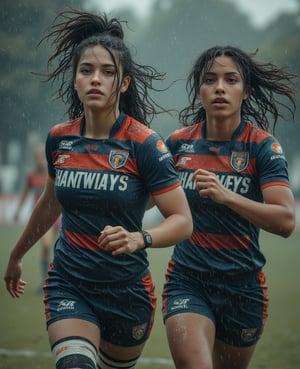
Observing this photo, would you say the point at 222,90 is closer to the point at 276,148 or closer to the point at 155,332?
the point at 276,148

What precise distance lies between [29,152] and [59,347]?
35451 millimetres

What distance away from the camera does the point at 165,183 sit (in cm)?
479

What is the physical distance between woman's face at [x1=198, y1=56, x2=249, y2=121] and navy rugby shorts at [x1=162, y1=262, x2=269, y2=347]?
3.43 feet

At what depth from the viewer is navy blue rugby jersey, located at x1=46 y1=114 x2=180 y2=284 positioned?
4.86 metres

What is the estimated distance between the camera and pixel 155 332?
997cm

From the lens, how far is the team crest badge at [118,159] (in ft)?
16.1

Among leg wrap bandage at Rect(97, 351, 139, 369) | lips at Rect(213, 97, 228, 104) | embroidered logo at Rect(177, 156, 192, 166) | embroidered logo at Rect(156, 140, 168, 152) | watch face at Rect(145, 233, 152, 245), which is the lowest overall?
leg wrap bandage at Rect(97, 351, 139, 369)

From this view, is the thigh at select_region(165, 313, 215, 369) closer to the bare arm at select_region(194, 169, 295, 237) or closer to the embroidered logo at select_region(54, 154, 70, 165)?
the bare arm at select_region(194, 169, 295, 237)

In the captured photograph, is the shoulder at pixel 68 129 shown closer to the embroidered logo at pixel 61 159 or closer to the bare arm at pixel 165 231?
the embroidered logo at pixel 61 159

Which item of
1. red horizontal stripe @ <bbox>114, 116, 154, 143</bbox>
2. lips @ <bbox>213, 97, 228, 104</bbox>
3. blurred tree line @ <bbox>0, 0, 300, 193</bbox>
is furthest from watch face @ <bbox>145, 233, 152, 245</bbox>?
blurred tree line @ <bbox>0, 0, 300, 193</bbox>

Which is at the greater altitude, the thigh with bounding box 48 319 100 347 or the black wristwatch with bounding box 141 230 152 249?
the black wristwatch with bounding box 141 230 152 249

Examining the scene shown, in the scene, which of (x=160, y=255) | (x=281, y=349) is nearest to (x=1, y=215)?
(x=160, y=255)

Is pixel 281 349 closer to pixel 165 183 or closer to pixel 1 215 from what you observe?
pixel 165 183

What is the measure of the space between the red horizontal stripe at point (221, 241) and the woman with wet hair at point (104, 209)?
0.59 m
